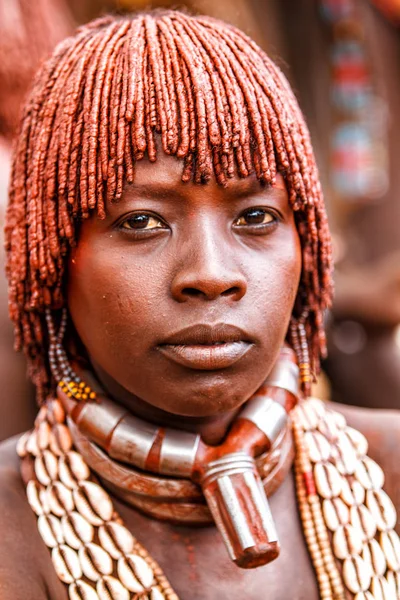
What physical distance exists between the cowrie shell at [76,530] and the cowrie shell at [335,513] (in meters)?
0.39

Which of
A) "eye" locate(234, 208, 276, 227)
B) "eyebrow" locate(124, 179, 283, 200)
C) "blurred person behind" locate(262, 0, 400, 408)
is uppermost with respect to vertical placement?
"eyebrow" locate(124, 179, 283, 200)

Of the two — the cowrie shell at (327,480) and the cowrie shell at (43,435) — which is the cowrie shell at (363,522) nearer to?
the cowrie shell at (327,480)

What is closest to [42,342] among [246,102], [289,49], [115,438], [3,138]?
[115,438]

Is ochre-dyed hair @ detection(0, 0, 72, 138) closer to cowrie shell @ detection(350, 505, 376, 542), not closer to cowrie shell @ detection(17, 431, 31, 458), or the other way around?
cowrie shell @ detection(17, 431, 31, 458)

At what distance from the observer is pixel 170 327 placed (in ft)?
4.02

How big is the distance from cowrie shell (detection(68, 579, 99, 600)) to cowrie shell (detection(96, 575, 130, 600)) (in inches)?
0.4

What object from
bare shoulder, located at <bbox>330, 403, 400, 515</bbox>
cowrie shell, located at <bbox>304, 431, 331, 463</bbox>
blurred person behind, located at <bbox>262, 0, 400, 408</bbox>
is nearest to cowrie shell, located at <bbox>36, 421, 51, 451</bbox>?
cowrie shell, located at <bbox>304, 431, 331, 463</bbox>

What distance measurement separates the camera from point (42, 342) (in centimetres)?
147

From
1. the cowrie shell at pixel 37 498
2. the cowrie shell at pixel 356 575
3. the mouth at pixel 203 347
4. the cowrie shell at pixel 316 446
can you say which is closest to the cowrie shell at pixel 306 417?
the cowrie shell at pixel 316 446

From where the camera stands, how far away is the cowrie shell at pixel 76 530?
1.35 metres

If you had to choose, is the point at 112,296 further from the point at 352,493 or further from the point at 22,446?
the point at 352,493

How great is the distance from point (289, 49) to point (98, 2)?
145cm

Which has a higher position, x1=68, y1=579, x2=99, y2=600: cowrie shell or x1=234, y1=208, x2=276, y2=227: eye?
x1=234, y1=208, x2=276, y2=227: eye

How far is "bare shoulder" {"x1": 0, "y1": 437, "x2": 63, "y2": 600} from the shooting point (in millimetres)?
1250
